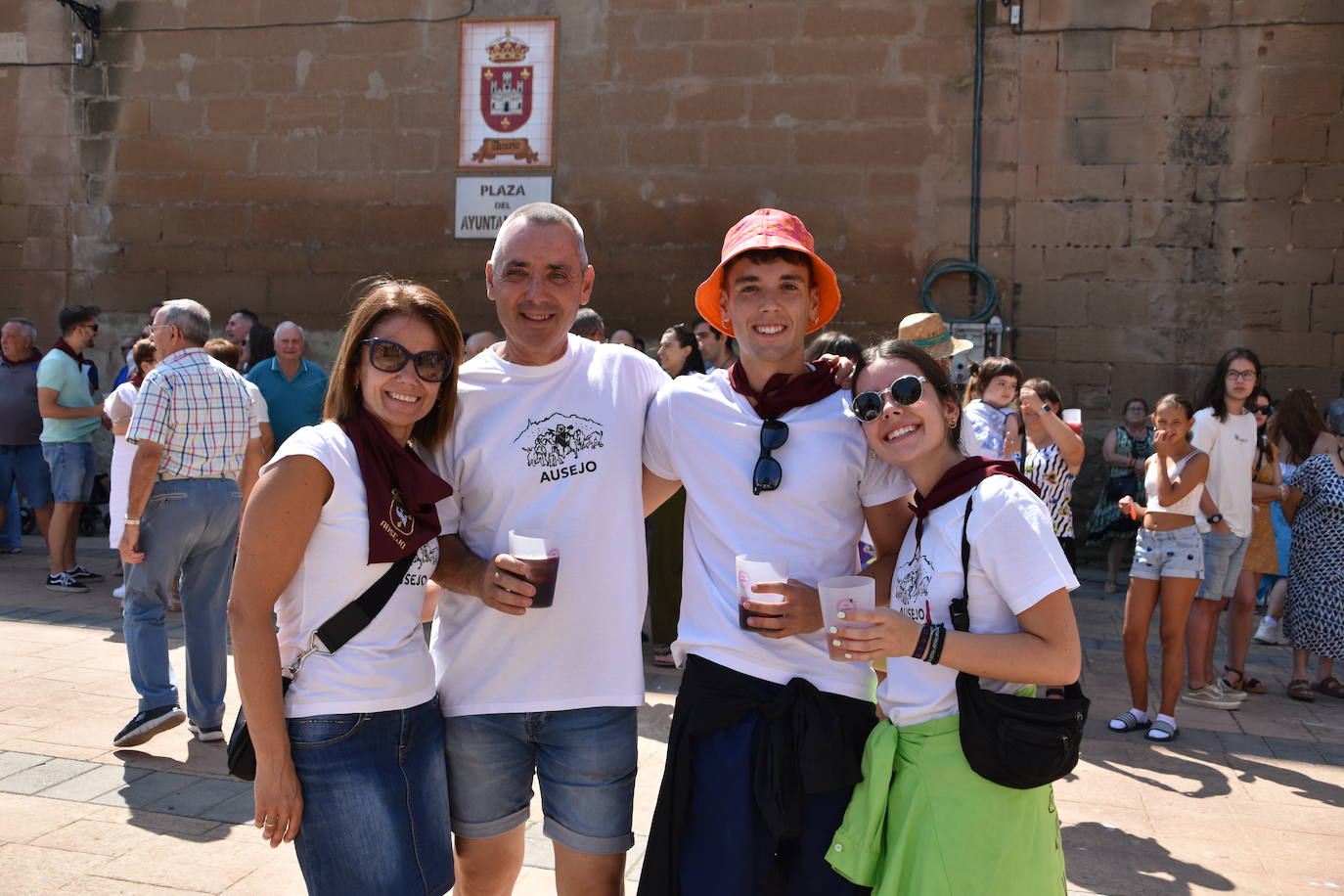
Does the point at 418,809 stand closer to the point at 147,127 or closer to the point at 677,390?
the point at 677,390

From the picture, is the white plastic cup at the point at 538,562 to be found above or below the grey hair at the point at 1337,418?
below

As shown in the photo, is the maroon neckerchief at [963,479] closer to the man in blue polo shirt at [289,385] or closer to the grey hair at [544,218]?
the grey hair at [544,218]

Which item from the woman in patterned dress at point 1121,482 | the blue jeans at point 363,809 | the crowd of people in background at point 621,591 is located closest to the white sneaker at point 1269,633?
the woman in patterned dress at point 1121,482

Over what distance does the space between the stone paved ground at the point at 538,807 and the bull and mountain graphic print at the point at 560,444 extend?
5.34ft

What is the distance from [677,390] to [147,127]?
1019 centimetres

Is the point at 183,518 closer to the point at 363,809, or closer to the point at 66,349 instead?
the point at 363,809

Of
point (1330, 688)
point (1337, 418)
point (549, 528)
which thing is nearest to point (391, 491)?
point (549, 528)

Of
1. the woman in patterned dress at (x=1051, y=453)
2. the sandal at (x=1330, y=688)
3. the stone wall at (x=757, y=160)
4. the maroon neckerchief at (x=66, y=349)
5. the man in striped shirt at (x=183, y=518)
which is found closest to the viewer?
the man in striped shirt at (x=183, y=518)

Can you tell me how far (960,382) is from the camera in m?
8.79

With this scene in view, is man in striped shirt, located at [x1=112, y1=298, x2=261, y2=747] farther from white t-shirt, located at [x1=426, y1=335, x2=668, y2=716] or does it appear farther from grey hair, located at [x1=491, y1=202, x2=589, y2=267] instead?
grey hair, located at [x1=491, y1=202, x2=589, y2=267]

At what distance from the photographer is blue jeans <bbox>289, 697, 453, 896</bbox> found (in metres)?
2.12

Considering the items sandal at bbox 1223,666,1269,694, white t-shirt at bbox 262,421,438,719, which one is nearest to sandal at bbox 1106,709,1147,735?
sandal at bbox 1223,666,1269,694

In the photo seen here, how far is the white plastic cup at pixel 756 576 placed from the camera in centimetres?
221

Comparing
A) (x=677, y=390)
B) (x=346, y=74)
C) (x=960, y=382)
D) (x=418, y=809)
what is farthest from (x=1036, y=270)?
(x=418, y=809)
